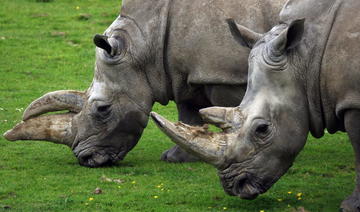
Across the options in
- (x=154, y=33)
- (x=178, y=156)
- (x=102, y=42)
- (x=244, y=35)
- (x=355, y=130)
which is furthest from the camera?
(x=178, y=156)

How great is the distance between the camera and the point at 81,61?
1944 cm

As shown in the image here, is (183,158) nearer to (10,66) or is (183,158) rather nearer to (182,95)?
(182,95)

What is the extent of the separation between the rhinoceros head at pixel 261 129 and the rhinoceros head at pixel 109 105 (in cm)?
248

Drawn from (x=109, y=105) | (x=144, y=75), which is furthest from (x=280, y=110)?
(x=109, y=105)

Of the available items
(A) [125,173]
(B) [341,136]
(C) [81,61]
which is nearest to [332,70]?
(A) [125,173]

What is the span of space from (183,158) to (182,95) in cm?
94

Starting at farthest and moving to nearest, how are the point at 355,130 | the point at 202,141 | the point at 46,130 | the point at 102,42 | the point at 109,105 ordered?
the point at 46,130 < the point at 109,105 < the point at 102,42 < the point at 202,141 < the point at 355,130

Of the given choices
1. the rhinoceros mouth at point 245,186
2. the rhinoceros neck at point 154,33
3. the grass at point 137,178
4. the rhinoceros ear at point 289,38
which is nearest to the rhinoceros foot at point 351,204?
the grass at point 137,178

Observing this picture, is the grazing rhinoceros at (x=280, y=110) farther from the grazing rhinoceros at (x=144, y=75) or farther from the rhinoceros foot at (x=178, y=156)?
the rhinoceros foot at (x=178, y=156)

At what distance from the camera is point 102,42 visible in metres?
12.1

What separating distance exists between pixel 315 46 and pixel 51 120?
3.73 meters

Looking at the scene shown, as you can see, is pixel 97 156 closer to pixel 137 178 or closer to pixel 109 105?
pixel 109 105

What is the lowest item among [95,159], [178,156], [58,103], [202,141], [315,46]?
[178,156]

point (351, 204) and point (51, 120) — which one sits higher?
point (351, 204)
